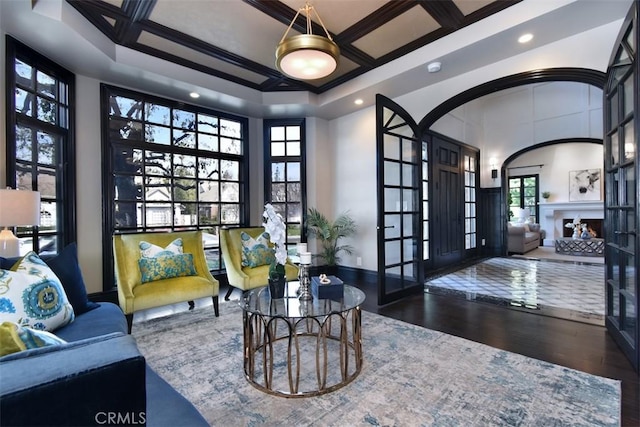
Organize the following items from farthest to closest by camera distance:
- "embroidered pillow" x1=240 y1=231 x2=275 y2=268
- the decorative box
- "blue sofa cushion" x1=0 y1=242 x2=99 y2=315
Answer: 1. "embroidered pillow" x1=240 y1=231 x2=275 y2=268
2. the decorative box
3. "blue sofa cushion" x1=0 y1=242 x2=99 y2=315

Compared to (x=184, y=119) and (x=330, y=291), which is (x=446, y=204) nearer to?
(x=330, y=291)

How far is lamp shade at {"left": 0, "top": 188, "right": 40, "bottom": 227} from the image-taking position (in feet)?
7.28

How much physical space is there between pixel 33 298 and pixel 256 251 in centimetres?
230

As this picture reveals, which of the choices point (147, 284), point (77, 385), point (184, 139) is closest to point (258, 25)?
point (184, 139)

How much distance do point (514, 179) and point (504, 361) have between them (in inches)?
371

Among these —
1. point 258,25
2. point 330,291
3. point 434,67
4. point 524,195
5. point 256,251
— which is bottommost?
point 330,291

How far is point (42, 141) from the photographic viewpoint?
3121mm

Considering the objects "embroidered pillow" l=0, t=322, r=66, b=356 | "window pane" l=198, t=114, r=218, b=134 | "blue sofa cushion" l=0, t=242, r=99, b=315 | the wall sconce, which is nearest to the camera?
"embroidered pillow" l=0, t=322, r=66, b=356

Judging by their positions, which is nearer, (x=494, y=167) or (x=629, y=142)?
(x=629, y=142)

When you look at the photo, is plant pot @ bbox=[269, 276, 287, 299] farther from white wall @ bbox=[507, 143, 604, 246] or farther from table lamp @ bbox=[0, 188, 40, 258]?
white wall @ bbox=[507, 143, 604, 246]

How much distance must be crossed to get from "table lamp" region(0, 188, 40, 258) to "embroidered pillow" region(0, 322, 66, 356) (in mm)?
1951

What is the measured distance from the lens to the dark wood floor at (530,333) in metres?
2.08

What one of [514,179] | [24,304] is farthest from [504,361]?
[514,179]

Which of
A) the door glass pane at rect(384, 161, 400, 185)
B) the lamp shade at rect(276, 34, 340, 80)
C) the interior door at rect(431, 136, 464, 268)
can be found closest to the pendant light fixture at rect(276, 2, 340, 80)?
the lamp shade at rect(276, 34, 340, 80)
